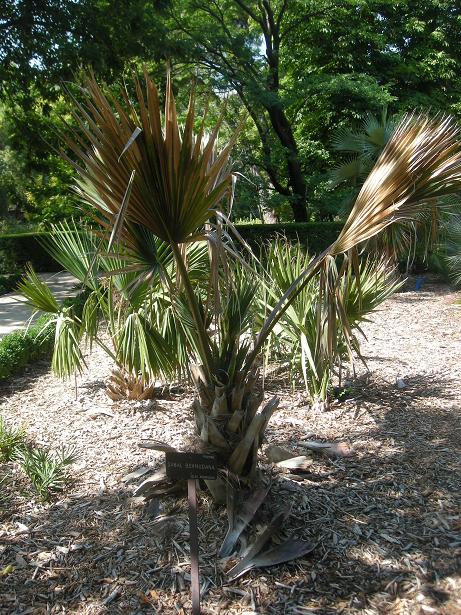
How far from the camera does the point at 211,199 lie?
2416 millimetres

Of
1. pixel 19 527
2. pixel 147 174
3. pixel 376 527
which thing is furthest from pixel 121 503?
pixel 147 174

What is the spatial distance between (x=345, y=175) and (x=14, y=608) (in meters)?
12.0

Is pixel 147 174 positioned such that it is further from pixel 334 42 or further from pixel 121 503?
pixel 334 42

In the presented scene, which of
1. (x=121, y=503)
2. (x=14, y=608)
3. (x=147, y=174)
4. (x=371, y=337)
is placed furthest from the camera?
(x=371, y=337)

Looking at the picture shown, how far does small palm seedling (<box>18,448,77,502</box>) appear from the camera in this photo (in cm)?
347

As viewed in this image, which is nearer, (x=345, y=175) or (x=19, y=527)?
(x=19, y=527)

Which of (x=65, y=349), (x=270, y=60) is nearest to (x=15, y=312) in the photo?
(x=65, y=349)

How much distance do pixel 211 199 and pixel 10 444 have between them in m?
2.71

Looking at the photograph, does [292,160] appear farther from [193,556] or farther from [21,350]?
[193,556]

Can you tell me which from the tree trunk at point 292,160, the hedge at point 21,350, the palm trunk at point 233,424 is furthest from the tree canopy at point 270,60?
the palm trunk at point 233,424

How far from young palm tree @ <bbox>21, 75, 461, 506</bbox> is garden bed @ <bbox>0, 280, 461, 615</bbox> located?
487mm

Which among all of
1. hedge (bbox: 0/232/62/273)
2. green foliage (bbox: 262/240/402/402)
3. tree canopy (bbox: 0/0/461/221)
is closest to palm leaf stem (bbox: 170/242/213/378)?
green foliage (bbox: 262/240/402/402)

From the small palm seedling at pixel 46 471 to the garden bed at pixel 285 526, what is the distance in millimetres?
89

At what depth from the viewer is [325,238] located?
14117 mm
